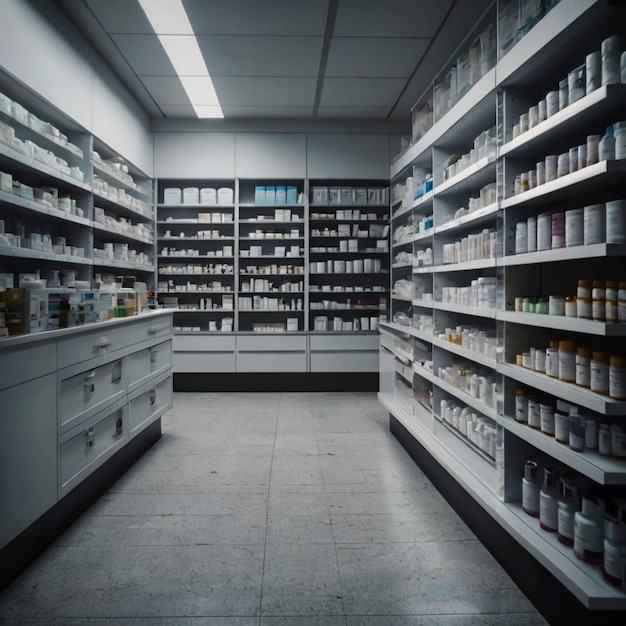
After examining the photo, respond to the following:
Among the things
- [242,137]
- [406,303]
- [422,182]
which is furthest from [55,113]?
[406,303]

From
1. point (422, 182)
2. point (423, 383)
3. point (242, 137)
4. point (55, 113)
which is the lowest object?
point (423, 383)

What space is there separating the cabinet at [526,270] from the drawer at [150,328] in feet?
6.91

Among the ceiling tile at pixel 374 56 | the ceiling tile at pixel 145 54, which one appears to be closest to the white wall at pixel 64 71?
the ceiling tile at pixel 145 54

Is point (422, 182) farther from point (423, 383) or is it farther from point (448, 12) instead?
point (423, 383)

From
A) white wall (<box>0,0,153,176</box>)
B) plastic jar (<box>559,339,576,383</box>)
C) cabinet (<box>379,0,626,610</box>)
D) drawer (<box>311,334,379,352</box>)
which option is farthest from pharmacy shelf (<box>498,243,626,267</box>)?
drawer (<box>311,334,379,352</box>)

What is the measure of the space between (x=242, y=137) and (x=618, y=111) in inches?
199

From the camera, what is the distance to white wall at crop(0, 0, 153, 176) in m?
3.14

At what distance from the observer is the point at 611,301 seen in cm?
161

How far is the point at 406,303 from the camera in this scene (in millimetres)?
4539

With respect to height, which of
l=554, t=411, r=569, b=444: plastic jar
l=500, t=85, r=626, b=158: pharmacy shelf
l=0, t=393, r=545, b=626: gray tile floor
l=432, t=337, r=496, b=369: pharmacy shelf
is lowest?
l=0, t=393, r=545, b=626: gray tile floor

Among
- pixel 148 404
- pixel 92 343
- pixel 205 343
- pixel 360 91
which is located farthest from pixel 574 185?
pixel 205 343

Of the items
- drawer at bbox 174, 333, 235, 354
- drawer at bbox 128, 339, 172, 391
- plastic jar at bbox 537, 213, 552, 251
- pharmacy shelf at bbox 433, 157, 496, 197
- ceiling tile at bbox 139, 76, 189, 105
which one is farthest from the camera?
drawer at bbox 174, 333, 235, 354

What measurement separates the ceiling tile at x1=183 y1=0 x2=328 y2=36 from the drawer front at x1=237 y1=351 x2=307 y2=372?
3638 millimetres

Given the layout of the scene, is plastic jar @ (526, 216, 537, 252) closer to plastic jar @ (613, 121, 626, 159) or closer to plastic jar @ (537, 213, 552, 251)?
plastic jar @ (537, 213, 552, 251)
